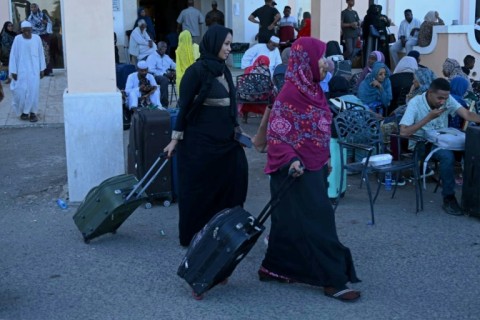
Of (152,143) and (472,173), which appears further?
(152,143)

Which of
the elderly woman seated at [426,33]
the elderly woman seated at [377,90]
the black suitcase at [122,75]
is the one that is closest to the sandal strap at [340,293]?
the elderly woman seated at [377,90]

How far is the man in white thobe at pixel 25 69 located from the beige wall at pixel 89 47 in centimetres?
531

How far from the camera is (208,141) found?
5816 mm

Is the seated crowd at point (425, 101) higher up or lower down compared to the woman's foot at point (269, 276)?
higher up

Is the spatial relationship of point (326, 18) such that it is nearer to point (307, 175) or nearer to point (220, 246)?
point (307, 175)

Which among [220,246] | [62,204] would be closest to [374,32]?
[62,204]

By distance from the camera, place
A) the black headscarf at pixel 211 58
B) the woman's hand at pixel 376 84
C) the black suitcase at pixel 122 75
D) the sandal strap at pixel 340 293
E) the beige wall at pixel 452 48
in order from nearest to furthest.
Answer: the sandal strap at pixel 340 293 → the black headscarf at pixel 211 58 → the woman's hand at pixel 376 84 → the black suitcase at pixel 122 75 → the beige wall at pixel 452 48

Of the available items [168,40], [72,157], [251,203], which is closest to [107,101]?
[72,157]

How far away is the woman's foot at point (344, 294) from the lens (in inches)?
196

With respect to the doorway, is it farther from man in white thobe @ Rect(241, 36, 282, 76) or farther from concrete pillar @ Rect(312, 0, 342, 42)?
concrete pillar @ Rect(312, 0, 342, 42)

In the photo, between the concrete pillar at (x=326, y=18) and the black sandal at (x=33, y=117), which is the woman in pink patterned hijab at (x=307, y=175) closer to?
the concrete pillar at (x=326, y=18)

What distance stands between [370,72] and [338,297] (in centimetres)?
556

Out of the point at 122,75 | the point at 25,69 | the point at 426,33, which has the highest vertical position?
the point at 426,33

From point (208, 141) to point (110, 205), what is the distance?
96 cm
